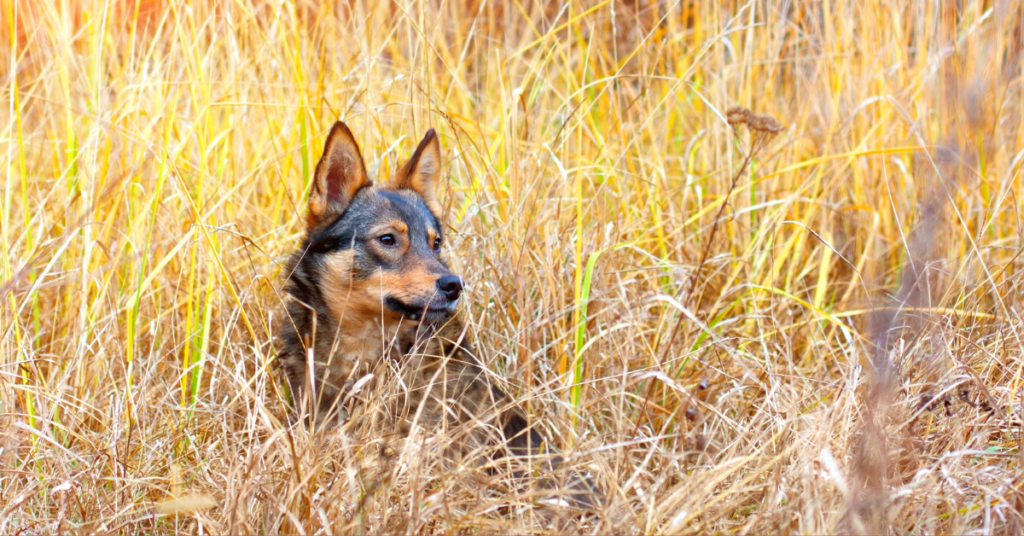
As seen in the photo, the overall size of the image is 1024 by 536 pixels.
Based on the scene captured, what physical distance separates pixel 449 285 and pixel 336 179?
2.17ft

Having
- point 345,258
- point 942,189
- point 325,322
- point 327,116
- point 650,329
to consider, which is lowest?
point 650,329

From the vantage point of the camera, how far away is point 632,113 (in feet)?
15.1

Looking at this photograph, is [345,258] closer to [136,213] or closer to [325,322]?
[325,322]

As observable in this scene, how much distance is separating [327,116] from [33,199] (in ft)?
4.42

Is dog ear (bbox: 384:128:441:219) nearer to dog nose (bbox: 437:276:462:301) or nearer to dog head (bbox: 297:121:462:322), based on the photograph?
dog head (bbox: 297:121:462:322)

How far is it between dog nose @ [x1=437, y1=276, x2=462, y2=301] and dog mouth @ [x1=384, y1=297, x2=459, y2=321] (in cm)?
3

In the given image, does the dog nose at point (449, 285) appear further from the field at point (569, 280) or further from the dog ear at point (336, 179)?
the dog ear at point (336, 179)

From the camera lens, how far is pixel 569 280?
3.52m

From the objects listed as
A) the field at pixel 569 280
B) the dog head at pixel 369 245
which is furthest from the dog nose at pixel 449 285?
the field at pixel 569 280

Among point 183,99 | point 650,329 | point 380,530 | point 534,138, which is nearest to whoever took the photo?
point 380,530

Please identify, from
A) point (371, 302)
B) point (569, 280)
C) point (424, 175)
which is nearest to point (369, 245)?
point (371, 302)

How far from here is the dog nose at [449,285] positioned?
2980mm

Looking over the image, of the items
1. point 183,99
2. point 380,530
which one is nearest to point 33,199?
point 183,99

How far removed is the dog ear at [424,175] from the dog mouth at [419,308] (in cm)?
62
